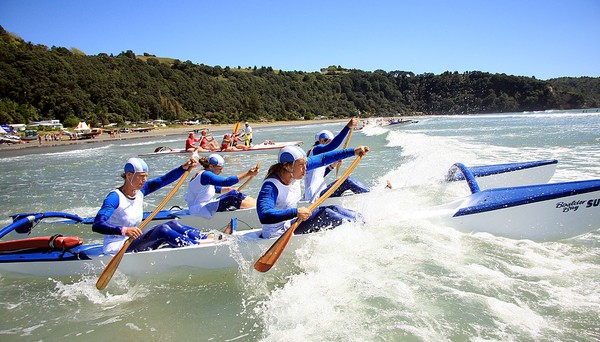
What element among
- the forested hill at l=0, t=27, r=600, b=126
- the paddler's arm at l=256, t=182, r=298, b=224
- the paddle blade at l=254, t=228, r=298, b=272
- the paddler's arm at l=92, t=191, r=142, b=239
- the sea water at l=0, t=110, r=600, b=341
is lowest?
the sea water at l=0, t=110, r=600, b=341

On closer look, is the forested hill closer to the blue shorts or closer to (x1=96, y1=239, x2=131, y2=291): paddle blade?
the blue shorts

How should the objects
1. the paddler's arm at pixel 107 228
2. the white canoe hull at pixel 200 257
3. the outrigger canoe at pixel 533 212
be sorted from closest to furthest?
the paddler's arm at pixel 107 228 < the white canoe hull at pixel 200 257 < the outrigger canoe at pixel 533 212

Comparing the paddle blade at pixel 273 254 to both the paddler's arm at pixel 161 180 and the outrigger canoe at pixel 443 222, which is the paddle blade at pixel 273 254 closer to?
the outrigger canoe at pixel 443 222

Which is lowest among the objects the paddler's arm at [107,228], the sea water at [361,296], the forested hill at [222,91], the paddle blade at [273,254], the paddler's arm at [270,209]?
the sea water at [361,296]

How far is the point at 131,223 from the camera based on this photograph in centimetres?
511

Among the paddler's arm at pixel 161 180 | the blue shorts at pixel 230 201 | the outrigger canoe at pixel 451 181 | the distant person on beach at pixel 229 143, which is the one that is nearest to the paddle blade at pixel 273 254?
the paddler's arm at pixel 161 180

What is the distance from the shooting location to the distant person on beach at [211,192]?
6.65 meters

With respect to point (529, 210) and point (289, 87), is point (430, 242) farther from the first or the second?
point (289, 87)

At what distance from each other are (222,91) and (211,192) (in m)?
99.5

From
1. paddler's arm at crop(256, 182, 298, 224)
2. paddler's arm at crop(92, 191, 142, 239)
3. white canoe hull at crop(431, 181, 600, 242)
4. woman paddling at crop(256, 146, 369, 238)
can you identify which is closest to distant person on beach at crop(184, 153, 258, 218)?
woman paddling at crop(256, 146, 369, 238)

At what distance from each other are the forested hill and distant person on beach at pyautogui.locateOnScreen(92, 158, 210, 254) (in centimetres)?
5862

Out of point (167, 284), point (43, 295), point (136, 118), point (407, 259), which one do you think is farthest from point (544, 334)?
point (136, 118)

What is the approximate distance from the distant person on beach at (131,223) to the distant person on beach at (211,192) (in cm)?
131

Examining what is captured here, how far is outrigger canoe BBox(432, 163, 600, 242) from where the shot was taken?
5.37 m
